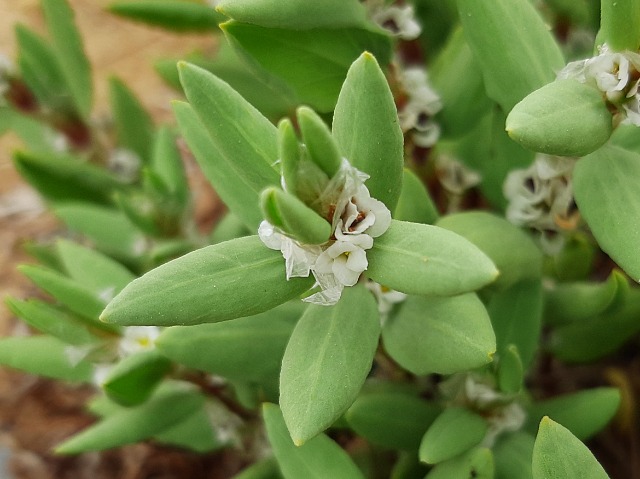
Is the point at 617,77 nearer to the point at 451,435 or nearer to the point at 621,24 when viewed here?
the point at 621,24

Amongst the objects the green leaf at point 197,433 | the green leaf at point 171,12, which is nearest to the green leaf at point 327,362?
the green leaf at point 197,433

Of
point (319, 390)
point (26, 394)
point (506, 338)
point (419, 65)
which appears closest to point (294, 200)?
point (319, 390)

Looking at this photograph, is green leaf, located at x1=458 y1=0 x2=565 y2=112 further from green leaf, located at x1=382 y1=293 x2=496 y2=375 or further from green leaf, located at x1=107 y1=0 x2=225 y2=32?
green leaf, located at x1=107 y1=0 x2=225 y2=32

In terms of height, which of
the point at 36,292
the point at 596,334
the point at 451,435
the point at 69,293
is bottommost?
the point at 36,292

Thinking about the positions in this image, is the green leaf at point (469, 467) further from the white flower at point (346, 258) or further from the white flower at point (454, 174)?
the white flower at point (454, 174)

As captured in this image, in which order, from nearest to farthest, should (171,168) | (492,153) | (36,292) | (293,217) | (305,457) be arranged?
1. (293,217)
2. (305,457)
3. (492,153)
4. (171,168)
5. (36,292)

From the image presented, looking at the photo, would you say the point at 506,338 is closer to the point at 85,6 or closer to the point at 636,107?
the point at 636,107

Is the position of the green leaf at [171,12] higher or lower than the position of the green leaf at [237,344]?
higher

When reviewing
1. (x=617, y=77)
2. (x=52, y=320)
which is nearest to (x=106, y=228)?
(x=52, y=320)

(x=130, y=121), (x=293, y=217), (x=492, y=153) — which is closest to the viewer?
(x=293, y=217)
